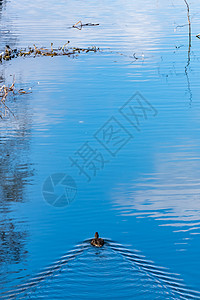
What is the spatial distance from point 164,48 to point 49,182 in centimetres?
2777

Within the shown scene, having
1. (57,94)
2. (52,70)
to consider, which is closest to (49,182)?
(57,94)

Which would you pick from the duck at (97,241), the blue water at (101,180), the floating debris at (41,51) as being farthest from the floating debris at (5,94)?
the duck at (97,241)

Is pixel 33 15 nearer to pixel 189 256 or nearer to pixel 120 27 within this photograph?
pixel 120 27

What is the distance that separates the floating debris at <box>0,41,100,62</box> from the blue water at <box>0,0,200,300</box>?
7.82 ft

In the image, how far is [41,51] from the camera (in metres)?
38.5

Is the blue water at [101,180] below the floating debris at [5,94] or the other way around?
below

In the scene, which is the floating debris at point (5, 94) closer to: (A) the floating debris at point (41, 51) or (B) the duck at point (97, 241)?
(A) the floating debris at point (41, 51)

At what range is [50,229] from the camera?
40.4ft

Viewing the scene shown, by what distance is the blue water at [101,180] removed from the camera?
9.95 m

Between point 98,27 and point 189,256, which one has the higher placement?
point 98,27

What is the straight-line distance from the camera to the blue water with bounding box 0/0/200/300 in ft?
32.6

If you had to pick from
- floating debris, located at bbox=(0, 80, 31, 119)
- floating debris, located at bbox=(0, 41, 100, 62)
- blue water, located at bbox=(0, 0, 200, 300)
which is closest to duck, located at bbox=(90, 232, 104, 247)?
blue water, located at bbox=(0, 0, 200, 300)

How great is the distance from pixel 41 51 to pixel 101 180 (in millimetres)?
24895

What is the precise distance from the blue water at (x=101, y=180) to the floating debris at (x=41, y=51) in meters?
2.38
